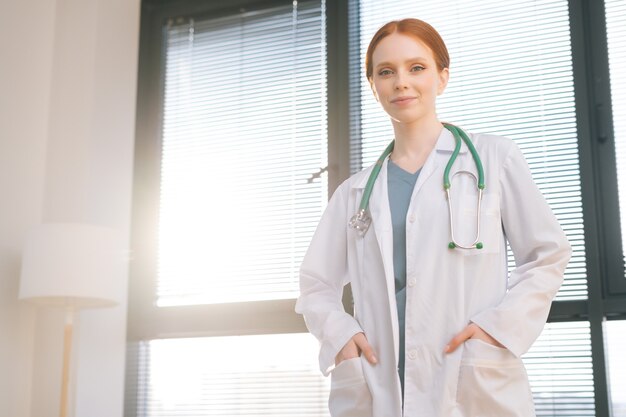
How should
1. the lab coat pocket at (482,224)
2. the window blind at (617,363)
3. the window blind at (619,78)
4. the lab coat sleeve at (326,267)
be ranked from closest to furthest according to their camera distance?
the lab coat pocket at (482,224)
the lab coat sleeve at (326,267)
the window blind at (617,363)
the window blind at (619,78)

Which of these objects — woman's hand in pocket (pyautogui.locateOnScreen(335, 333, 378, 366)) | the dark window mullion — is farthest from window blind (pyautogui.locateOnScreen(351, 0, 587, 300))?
woman's hand in pocket (pyautogui.locateOnScreen(335, 333, 378, 366))

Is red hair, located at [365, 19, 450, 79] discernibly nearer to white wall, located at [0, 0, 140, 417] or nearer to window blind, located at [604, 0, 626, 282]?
window blind, located at [604, 0, 626, 282]

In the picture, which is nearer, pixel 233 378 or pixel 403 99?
pixel 403 99

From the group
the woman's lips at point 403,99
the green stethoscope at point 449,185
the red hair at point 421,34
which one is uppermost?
the red hair at point 421,34

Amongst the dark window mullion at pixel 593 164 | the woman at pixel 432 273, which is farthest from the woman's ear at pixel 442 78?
the dark window mullion at pixel 593 164

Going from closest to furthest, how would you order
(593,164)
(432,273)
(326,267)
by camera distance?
(432,273)
(326,267)
(593,164)

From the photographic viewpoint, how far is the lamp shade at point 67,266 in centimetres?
337

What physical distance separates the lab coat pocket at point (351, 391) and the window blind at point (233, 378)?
1517 millimetres

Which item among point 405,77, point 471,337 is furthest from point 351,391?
point 405,77

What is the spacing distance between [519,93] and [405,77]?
5.00 feet

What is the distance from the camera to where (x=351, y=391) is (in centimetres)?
190

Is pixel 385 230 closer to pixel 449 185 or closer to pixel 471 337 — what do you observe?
pixel 449 185

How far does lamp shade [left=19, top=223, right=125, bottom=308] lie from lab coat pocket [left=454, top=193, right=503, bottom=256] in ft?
6.26

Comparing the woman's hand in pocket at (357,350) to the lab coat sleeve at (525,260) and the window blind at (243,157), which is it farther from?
the window blind at (243,157)
